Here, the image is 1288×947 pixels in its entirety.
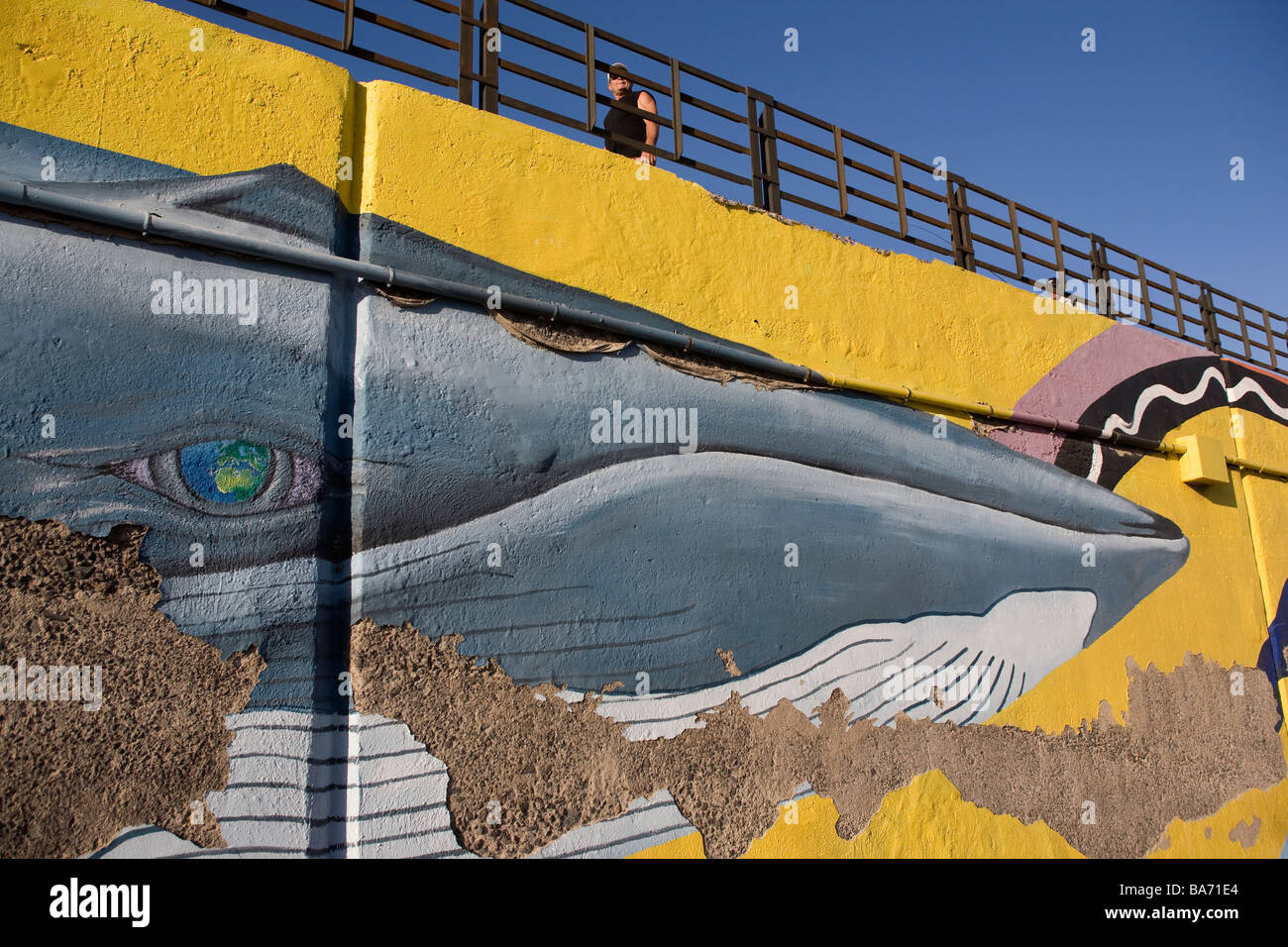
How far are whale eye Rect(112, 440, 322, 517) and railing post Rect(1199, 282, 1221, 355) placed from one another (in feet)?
25.4

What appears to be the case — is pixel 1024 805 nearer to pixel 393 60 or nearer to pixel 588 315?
pixel 588 315

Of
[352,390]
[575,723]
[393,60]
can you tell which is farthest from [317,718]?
[393,60]

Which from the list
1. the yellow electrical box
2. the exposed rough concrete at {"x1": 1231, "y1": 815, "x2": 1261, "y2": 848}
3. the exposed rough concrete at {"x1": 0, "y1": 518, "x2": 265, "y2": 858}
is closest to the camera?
the exposed rough concrete at {"x1": 0, "y1": 518, "x2": 265, "y2": 858}

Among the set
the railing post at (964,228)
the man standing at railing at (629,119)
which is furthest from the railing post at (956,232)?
the man standing at railing at (629,119)

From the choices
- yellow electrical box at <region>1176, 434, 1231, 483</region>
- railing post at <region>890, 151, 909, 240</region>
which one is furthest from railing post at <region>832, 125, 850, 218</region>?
yellow electrical box at <region>1176, 434, 1231, 483</region>

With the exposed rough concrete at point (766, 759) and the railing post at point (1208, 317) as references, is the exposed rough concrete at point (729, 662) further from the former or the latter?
the railing post at point (1208, 317)

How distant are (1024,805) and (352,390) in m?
3.85

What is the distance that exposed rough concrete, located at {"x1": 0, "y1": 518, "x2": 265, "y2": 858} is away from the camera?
2396 mm

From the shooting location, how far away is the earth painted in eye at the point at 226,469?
2.78m

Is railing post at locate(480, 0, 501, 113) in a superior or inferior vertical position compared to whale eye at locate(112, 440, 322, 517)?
superior

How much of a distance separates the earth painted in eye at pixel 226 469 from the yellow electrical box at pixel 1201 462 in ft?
19.8

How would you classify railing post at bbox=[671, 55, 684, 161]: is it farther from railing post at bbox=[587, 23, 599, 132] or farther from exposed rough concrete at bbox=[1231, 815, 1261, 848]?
exposed rough concrete at bbox=[1231, 815, 1261, 848]

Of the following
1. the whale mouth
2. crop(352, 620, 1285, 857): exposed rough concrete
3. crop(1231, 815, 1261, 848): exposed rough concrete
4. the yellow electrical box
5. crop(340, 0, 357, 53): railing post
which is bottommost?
crop(1231, 815, 1261, 848): exposed rough concrete

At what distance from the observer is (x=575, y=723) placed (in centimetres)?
324
